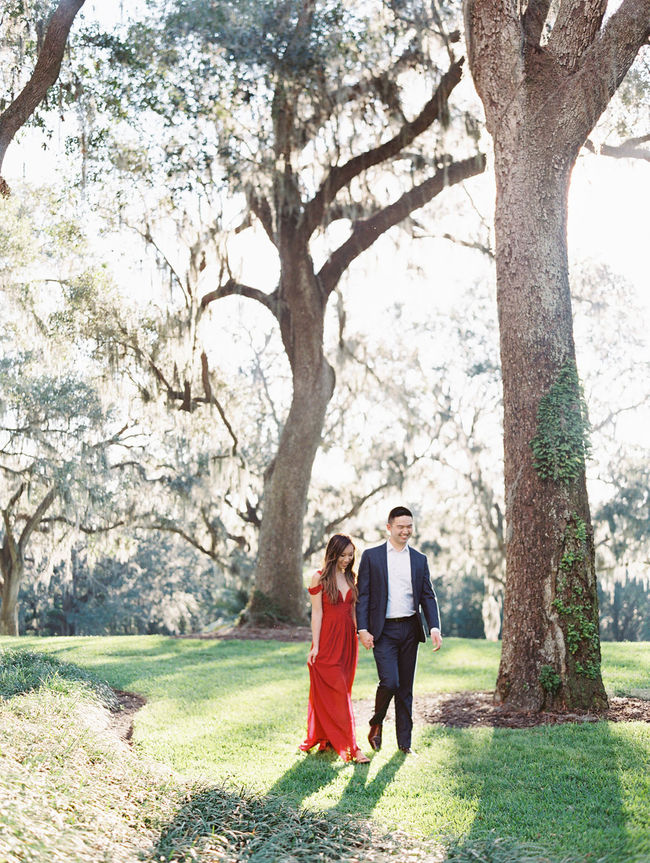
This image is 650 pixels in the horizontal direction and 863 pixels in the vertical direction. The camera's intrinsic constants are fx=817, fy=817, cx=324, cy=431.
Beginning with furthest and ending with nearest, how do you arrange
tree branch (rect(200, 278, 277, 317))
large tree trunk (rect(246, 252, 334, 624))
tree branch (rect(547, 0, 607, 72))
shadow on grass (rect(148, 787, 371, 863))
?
tree branch (rect(200, 278, 277, 317)) → large tree trunk (rect(246, 252, 334, 624)) → tree branch (rect(547, 0, 607, 72)) → shadow on grass (rect(148, 787, 371, 863))

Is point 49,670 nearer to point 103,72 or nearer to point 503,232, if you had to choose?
point 503,232

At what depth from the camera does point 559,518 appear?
21.5ft

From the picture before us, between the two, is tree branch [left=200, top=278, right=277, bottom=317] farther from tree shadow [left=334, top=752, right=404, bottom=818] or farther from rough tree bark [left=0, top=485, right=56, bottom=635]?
tree shadow [left=334, top=752, right=404, bottom=818]

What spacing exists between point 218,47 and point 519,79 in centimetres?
600

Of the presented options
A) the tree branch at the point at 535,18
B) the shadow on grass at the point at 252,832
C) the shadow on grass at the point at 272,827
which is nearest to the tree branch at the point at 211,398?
the tree branch at the point at 535,18

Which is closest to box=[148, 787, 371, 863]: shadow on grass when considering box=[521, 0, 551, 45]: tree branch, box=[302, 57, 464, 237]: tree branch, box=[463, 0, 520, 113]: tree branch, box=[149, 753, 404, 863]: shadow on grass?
box=[149, 753, 404, 863]: shadow on grass

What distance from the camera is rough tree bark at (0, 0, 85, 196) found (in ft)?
25.1

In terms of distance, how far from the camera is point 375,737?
5.61 meters

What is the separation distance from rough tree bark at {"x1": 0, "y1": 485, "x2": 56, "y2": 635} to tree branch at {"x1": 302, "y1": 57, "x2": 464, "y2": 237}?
34.7ft

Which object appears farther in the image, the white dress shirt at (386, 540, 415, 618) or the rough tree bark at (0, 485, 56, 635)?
the rough tree bark at (0, 485, 56, 635)

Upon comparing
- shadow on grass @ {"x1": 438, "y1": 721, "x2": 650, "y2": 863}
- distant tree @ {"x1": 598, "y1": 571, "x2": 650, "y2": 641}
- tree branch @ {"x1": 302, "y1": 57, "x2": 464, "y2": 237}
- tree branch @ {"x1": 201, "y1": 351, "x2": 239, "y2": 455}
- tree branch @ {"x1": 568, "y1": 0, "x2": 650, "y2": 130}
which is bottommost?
distant tree @ {"x1": 598, "y1": 571, "x2": 650, "y2": 641}

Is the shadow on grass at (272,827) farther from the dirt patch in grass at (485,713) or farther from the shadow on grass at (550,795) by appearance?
the dirt patch in grass at (485,713)

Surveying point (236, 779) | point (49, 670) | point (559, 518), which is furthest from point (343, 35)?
point (236, 779)

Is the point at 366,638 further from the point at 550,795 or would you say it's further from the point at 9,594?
the point at 9,594
